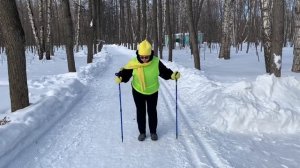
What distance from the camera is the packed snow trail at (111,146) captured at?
5.43 m

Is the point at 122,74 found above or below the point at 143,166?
above

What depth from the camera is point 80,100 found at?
1059 cm

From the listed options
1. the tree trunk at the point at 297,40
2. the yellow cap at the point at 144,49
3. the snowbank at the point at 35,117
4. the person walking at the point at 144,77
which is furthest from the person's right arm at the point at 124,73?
the tree trunk at the point at 297,40

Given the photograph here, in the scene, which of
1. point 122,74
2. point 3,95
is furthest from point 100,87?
point 122,74

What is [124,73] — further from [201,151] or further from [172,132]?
[201,151]

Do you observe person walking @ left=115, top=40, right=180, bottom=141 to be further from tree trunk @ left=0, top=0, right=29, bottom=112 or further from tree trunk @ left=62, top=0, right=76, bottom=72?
tree trunk @ left=62, top=0, right=76, bottom=72

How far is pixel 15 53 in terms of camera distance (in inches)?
314

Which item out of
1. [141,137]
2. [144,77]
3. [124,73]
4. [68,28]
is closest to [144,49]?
[144,77]

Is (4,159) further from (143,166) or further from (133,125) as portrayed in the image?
(133,125)

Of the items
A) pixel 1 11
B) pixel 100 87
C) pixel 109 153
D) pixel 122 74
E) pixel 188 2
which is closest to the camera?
pixel 109 153

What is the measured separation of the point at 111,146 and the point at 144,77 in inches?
54.1

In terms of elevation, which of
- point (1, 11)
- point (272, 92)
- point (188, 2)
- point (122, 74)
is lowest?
point (272, 92)

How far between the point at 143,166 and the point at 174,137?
4.99ft

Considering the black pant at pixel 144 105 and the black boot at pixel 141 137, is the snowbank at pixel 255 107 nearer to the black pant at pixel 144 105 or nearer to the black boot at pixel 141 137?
the black pant at pixel 144 105
